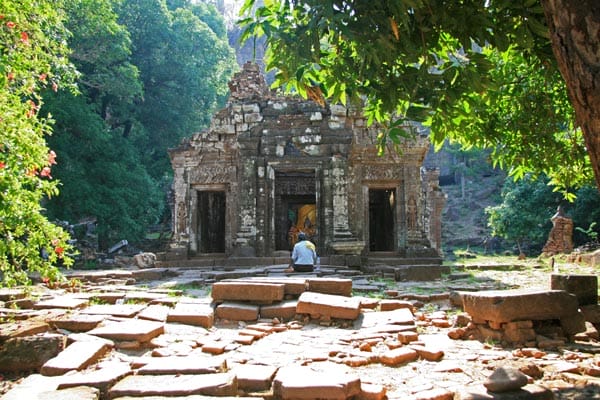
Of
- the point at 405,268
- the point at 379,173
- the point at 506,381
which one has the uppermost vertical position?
the point at 379,173

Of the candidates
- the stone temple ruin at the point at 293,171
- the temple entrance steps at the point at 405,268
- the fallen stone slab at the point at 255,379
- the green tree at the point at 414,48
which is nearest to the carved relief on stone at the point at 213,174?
the stone temple ruin at the point at 293,171

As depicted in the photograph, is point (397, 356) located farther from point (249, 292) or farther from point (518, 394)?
point (249, 292)

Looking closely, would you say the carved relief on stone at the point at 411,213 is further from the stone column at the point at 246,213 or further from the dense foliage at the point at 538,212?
the dense foliage at the point at 538,212

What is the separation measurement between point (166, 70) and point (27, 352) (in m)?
24.7

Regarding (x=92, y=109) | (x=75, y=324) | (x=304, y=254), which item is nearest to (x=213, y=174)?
(x=304, y=254)

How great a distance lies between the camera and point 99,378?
3561 mm

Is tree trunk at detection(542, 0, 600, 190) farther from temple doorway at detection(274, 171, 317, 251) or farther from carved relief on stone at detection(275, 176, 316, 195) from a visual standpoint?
carved relief on stone at detection(275, 176, 316, 195)

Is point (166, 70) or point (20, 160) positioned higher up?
point (166, 70)

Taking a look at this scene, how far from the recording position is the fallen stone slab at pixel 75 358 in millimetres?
3924

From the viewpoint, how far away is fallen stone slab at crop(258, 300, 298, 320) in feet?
20.7

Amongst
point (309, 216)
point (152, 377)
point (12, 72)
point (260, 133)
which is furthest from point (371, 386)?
point (309, 216)

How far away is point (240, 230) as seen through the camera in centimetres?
1441

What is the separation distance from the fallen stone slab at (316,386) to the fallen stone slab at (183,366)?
53cm

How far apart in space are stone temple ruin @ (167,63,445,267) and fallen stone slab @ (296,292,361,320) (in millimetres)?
6844
